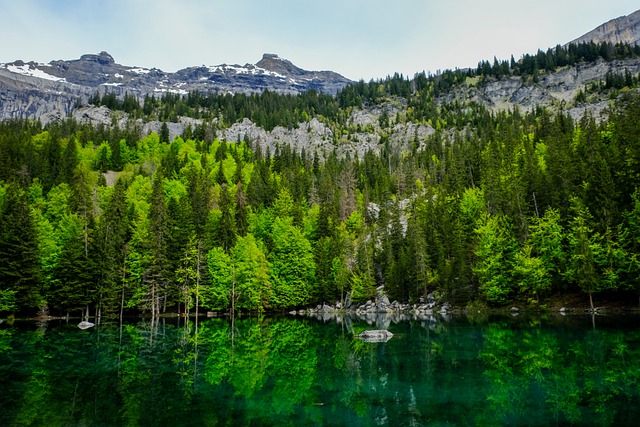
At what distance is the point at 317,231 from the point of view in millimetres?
90250

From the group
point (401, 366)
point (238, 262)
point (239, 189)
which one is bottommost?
point (401, 366)

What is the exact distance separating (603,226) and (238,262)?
5239 centimetres

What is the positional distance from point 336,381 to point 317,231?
2779 inches

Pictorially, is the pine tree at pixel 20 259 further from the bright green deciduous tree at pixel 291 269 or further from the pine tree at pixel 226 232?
the bright green deciduous tree at pixel 291 269

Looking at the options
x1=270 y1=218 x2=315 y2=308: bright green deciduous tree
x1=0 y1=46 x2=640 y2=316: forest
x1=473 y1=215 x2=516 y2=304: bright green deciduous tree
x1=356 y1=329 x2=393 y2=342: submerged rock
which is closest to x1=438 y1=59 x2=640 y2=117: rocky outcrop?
x1=0 y1=46 x2=640 y2=316: forest

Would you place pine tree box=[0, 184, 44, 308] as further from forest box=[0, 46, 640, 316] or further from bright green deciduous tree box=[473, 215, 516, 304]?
bright green deciduous tree box=[473, 215, 516, 304]

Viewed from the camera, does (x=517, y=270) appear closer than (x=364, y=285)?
Yes

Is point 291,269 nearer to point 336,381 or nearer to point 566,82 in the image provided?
point 336,381

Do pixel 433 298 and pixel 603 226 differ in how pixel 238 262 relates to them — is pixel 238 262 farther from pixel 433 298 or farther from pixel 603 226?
pixel 603 226

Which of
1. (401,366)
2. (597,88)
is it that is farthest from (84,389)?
(597,88)

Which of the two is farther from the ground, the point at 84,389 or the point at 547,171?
the point at 547,171

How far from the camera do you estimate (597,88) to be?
551ft

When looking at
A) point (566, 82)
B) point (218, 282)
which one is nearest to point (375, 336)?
point (218, 282)

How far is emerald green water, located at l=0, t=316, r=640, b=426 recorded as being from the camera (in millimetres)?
14102
